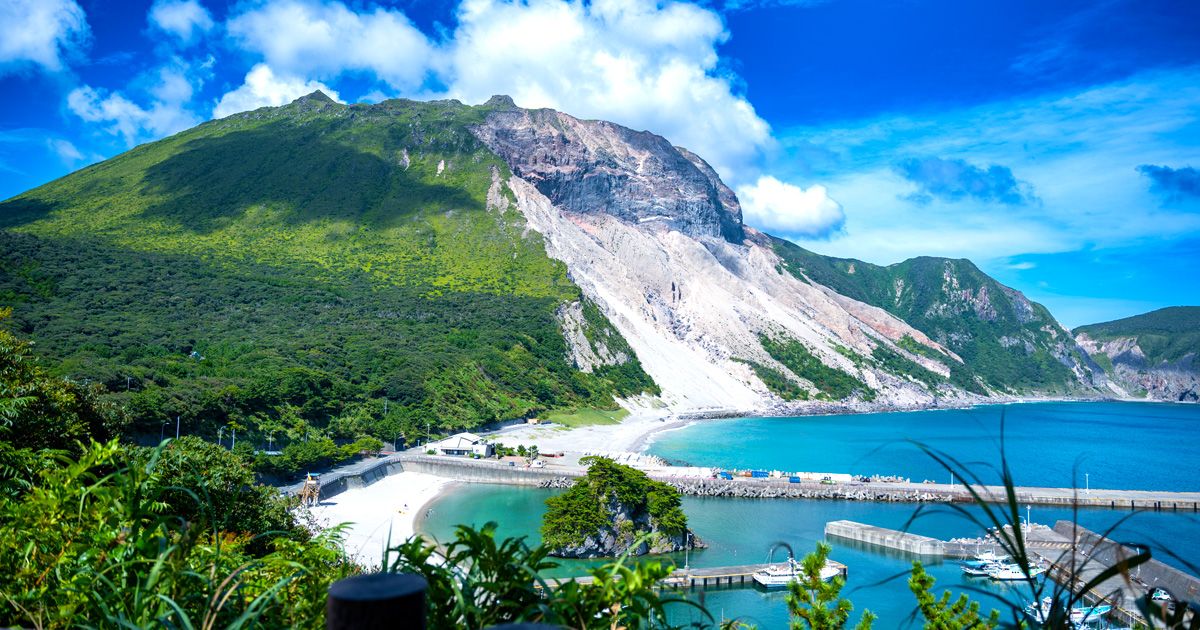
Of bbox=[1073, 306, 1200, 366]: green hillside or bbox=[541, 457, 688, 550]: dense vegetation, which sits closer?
bbox=[541, 457, 688, 550]: dense vegetation

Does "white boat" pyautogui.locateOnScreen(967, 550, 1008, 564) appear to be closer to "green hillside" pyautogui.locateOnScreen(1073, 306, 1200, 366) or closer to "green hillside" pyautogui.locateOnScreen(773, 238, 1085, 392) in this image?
"green hillside" pyautogui.locateOnScreen(773, 238, 1085, 392)

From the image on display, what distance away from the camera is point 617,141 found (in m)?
130

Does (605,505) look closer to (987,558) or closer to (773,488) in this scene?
(987,558)

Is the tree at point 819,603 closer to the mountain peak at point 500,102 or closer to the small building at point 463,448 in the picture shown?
the small building at point 463,448

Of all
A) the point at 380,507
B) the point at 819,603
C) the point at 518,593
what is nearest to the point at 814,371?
the point at 380,507

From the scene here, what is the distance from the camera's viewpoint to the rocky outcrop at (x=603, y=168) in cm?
11462

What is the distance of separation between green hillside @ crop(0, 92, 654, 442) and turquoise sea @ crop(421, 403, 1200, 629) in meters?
A: 12.3

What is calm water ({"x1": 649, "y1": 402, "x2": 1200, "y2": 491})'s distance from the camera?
155 feet

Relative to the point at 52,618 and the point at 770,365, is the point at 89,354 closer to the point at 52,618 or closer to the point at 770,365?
the point at 52,618

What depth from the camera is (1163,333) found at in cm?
17588

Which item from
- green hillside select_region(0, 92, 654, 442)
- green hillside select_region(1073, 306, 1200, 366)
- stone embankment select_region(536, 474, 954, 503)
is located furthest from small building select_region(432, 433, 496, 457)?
green hillside select_region(1073, 306, 1200, 366)

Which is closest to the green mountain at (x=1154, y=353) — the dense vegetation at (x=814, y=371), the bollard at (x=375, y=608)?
the dense vegetation at (x=814, y=371)

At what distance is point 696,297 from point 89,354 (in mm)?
78906

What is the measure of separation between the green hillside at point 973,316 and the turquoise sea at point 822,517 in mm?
87943
